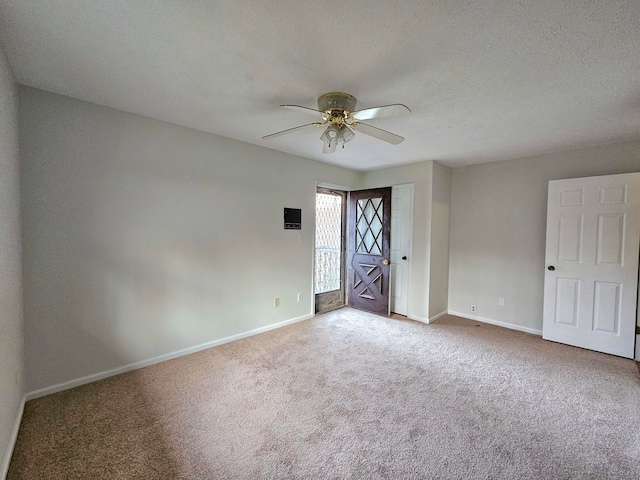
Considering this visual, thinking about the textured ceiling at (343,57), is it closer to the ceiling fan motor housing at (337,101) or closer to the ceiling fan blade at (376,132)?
the ceiling fan motor housing at (337,101)

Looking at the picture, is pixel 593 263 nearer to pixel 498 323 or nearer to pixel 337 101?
pixel 498 323

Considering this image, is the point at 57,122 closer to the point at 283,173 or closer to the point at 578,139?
the point at 283,173

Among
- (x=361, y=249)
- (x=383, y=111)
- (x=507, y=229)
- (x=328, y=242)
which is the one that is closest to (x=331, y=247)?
(x=328, y=242)

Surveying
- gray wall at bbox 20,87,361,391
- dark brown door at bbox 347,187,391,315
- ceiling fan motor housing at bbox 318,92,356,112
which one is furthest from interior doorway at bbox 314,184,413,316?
ceiling fan motor housing at bbox 318,92,356,112

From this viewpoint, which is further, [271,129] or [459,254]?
[459,254]

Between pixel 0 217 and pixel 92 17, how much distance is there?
45.7 inches

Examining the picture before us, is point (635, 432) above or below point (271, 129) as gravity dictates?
below

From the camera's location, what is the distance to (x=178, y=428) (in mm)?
1880

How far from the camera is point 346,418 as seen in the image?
6.57ft

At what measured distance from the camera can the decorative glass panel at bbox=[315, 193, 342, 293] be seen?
476cm

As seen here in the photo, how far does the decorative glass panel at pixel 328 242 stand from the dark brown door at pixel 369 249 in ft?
0.71

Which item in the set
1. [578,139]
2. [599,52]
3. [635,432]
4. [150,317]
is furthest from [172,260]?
[578,139]

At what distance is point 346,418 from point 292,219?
2.51 meters

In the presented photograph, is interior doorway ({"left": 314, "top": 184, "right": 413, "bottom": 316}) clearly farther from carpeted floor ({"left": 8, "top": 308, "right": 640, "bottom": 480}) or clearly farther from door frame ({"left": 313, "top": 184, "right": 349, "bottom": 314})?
carpeted floor ({"left": 8, "top": 308, "right": 640, "bottom": 480})
